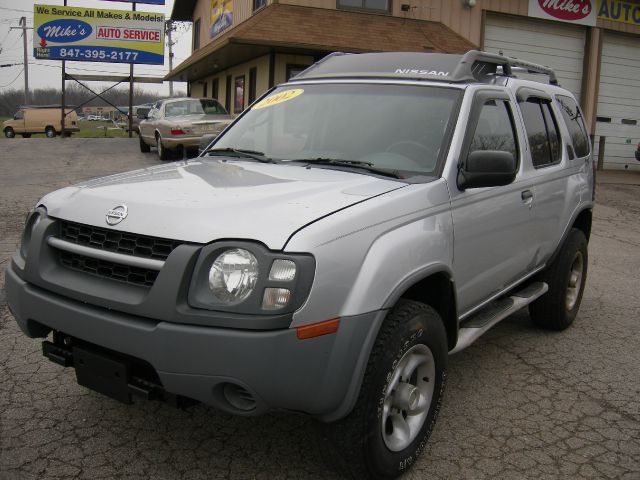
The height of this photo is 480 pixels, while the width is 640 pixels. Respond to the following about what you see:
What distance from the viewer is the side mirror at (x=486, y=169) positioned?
3.21 meters

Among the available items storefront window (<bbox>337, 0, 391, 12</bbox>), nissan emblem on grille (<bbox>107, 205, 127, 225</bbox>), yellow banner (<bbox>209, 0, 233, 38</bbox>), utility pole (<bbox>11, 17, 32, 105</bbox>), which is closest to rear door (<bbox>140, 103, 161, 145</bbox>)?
yellow banner (<bbox>209, 0, 233, 38</bbox>)

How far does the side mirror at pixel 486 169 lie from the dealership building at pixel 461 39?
12868 mm

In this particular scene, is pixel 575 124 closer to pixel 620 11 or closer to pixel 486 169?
pixel 486 169

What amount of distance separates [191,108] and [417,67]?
13301 millimetres

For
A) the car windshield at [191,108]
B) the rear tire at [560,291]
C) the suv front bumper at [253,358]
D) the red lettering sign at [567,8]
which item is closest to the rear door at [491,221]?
the rear tire at [560,291]

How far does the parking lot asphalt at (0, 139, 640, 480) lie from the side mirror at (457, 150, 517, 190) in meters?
1.32

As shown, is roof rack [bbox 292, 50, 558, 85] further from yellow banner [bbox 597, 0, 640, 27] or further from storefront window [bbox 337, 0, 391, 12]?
yellow banner [bbox 597, 0, 640, 27]

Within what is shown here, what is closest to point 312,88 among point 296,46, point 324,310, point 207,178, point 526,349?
point 207,178

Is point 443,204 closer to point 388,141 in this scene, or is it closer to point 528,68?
point 388,141

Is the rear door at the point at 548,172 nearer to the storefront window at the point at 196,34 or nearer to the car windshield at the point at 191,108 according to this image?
the car windshield at the point at 191,108

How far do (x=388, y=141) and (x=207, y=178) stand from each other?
1.05 m

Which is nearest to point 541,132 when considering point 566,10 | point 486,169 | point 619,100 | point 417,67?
point 417,67

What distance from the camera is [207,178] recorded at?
10.6 ft

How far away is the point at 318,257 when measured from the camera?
7.95 ft
